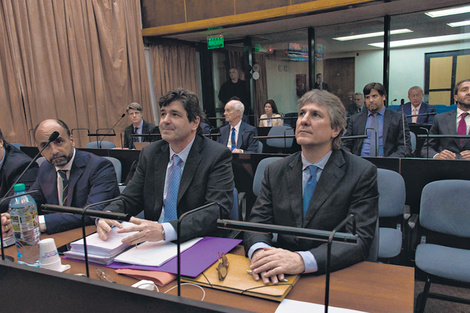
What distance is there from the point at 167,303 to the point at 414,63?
21.5 ft

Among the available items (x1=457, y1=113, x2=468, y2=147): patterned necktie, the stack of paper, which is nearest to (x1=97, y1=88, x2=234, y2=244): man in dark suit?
the stack of paper

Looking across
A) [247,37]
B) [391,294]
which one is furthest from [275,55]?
[391,294]

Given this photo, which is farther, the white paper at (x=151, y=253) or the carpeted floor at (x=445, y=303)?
the carpeted floor at (x=445, y=303)

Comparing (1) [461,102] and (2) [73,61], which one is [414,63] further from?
(2) [73,61]

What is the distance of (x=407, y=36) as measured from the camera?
6016 mm

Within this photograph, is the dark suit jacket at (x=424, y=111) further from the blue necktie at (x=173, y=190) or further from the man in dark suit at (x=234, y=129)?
the blue necktie at (x=173, y=190)

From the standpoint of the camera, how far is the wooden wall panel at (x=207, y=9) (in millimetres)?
6230

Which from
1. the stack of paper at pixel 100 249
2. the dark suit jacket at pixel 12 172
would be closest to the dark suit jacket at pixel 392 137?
the stack of paper at pixel 100 249

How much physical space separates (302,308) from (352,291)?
0.64 feet

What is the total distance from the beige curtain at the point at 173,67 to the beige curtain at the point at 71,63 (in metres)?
0.37

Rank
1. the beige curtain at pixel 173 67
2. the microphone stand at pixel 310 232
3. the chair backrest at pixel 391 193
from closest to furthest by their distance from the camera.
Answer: the microphone stand at pixel 310 232 → the chair backrest at pixel 391 193 → the beige curtain at pixel 173 67

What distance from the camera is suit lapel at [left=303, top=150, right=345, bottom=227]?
1479mm

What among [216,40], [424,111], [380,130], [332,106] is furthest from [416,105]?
[332,106]

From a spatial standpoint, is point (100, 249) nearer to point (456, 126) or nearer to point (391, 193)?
point (391, 193)
